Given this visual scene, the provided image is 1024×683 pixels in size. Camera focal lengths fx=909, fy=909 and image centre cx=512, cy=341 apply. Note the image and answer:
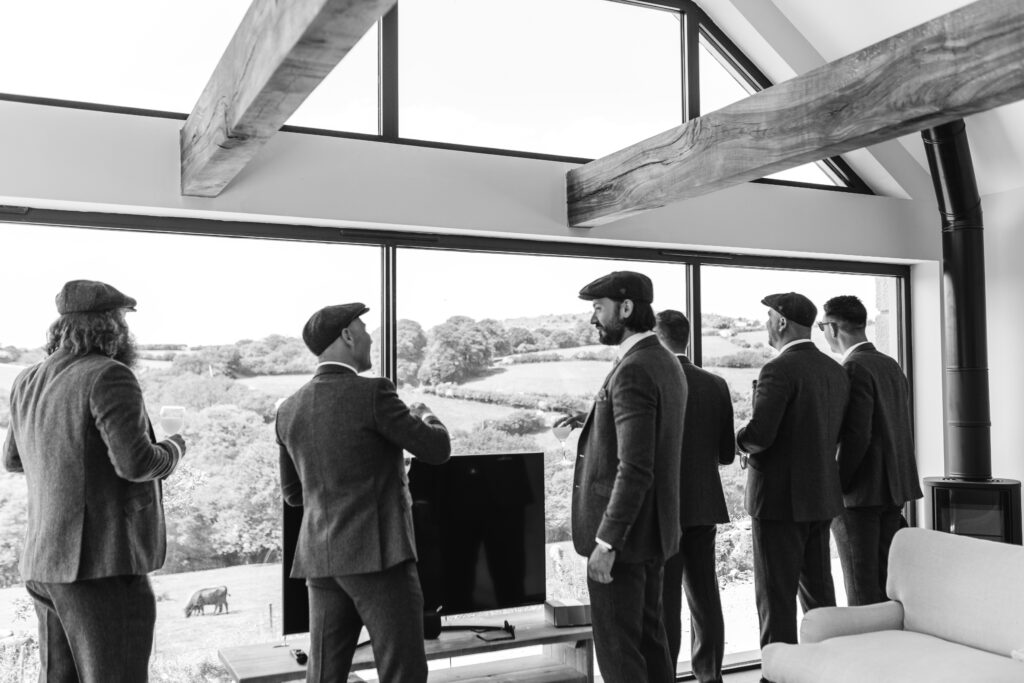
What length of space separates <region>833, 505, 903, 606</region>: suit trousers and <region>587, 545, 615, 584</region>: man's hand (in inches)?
55.0

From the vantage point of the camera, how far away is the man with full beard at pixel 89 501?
97.7 inches

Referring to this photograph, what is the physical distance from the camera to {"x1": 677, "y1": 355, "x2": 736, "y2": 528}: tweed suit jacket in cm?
348

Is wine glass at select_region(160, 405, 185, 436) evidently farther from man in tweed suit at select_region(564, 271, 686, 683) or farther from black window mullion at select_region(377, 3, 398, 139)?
black window mullion at select_region(377, 3, 398, 139)

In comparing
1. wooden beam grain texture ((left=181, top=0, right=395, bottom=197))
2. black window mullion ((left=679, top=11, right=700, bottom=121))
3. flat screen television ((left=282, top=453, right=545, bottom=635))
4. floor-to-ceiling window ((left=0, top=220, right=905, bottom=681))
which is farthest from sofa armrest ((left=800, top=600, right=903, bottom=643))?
black window mullion ((left=679, top=11, right=700, bottom=121))

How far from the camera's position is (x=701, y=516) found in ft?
11.4

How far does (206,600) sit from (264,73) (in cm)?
219

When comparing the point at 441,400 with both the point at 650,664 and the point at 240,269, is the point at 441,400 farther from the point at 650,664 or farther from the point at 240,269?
the point at 650,664

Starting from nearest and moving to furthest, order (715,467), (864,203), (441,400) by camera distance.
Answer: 1. (715,467)
2. (441,400)
3. (864,203)

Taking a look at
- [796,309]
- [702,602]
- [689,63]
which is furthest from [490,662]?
[689,63]

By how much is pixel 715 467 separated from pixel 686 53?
7.53ft

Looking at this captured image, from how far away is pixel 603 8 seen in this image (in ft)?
14.9

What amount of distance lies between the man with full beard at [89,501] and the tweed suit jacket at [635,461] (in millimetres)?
1318

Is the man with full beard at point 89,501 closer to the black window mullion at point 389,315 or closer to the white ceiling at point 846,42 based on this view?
the black window mullion at point 389,315

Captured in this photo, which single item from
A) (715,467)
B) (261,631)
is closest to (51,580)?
(261,631)
